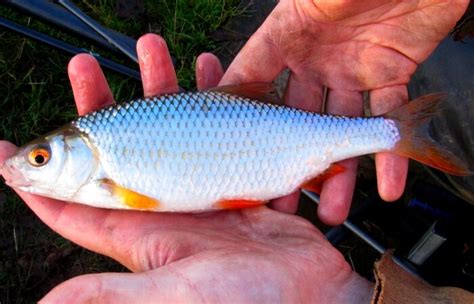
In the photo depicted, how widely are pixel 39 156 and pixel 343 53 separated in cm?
176

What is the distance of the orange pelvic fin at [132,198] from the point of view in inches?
104

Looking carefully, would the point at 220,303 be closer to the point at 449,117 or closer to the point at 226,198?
the point at 226,198

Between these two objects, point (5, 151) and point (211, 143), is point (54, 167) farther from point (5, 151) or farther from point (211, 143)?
point (211, 143)

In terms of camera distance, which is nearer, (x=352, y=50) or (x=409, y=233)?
(x=352, y=50)

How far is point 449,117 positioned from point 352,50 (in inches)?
26.1

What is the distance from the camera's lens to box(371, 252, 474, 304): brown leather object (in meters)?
2.34

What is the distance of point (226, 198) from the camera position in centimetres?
272

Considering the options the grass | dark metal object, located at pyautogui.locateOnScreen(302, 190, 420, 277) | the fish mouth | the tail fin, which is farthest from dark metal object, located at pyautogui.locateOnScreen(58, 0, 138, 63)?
the tail fin

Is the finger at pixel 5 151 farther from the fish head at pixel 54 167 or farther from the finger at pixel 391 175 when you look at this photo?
the finger at pixel 391 175

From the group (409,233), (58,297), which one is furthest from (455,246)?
(58,297)

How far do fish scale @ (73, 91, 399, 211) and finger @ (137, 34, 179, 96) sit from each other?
0.27m

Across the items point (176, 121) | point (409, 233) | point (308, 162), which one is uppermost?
point (176, 121)

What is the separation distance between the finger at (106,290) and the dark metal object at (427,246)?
5.75ft

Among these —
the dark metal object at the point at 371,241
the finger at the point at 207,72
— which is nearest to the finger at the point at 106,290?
the finger at the point at 207,72
